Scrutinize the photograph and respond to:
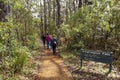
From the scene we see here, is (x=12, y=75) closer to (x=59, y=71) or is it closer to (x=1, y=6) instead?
(x=59, y=71)

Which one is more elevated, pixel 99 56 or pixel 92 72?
pixel 99 56

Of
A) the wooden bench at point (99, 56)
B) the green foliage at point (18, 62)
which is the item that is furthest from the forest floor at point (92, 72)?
the green foliage at point (18, 62)

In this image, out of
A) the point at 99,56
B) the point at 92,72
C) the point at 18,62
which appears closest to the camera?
the point at 18,62

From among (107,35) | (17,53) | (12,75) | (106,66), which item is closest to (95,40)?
(107,35)

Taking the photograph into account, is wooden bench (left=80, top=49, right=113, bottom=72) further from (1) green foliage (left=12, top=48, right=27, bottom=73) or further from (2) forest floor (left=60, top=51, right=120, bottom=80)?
(1) green foliage (left=12, top=48, right=27, bottom=73)

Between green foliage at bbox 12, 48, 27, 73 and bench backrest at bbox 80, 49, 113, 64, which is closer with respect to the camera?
green foliage at bbox 12, 48, 27, 73

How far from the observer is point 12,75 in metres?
9.12

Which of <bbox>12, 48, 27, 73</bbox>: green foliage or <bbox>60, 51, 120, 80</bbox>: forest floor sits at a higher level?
<bbox>12, 48, 27, 73</bbox>: green foliage

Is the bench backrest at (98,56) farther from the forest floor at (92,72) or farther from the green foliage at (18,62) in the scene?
the green foliage at (18,62)

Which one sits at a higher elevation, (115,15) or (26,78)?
(115,15)

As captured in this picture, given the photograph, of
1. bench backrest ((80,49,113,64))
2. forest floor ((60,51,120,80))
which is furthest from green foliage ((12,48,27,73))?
bench backrest ((80,49,113,64))

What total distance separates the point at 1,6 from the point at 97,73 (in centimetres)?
593

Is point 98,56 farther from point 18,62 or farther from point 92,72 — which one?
point 18,62

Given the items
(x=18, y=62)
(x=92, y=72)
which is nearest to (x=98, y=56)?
(x=92, y=72)
